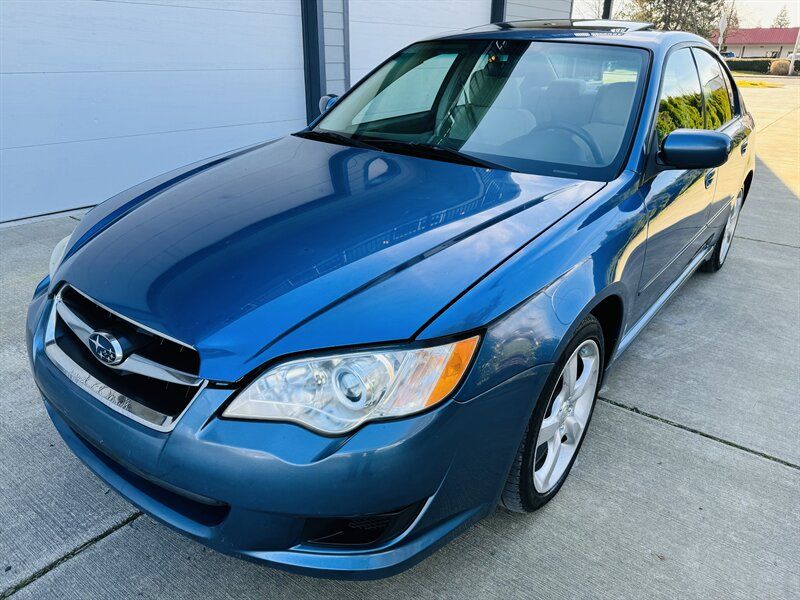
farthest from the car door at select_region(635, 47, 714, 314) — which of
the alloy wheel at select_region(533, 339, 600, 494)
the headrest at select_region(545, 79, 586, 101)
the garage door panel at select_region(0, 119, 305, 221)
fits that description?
the garage door panel at select_region(0, 119, 305, 221)

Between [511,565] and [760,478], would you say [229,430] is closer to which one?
[511,565]

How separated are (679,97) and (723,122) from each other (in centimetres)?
105

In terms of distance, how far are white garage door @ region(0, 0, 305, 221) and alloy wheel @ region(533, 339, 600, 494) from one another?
460 centimetres

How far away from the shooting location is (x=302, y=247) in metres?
1.88

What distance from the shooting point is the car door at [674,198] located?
2557 millimetres

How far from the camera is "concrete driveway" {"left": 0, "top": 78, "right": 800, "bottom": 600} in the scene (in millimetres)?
1901

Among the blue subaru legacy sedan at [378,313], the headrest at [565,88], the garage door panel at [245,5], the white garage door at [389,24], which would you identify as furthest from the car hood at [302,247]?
the white garage door at [389,24]

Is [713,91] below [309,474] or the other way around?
the other way around

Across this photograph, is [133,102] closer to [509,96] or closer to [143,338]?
[509,96]

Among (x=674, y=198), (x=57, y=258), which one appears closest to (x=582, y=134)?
(x=674, y=198)

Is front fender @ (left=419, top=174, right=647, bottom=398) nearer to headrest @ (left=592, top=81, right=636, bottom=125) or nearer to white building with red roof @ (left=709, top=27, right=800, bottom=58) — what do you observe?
headrest @ (left=592, top=81, right=636, bottom=125)

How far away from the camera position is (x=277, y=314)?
5.27 ft

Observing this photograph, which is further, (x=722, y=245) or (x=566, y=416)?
(x=722, y=245)

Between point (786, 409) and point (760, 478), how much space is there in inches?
24.9
